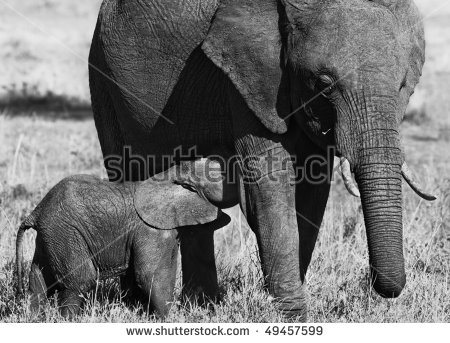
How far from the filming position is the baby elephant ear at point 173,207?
6.36 m

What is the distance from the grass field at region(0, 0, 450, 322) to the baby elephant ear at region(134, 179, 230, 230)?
50cm

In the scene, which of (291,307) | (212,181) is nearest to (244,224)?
(212,181)

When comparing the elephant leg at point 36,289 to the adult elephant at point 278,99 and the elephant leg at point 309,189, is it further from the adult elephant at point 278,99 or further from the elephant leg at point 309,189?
the elephant leg at point 309,189

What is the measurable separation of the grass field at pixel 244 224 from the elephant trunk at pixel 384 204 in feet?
2.56

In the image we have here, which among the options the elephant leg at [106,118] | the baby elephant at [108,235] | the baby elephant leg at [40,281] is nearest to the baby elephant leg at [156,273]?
the baby elephant at [108,235]

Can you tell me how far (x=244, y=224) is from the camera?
8.80 metres

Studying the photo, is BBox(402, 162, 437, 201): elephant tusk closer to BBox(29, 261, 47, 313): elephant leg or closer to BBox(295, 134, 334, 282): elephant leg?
BBox(295, 134, 334, 282): elephant leg

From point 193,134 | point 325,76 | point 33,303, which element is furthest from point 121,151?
point 325,76

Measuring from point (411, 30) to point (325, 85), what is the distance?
2.17ft

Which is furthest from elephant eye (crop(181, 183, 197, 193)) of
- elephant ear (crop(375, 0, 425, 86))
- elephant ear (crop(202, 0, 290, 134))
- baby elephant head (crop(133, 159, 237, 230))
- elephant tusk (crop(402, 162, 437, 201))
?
elephant ear (crop(375, 0, 425, 86))

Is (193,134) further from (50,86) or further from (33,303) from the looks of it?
(50,86)

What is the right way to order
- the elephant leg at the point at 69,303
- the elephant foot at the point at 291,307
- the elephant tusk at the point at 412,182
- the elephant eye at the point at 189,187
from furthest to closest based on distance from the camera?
the elephant eye at the point at 189,187 → the elephant leg at the point at 69,303 → the elephant foot at the point at 291,307 → the elephant tusk at the point at 412,182

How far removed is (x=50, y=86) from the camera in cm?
1636

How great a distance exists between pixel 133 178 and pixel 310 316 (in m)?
1.65
